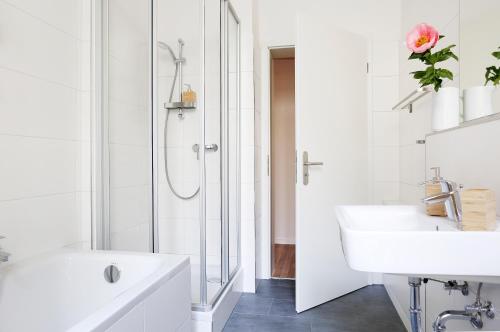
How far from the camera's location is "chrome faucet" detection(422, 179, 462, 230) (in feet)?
3.11

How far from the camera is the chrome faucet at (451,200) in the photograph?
3.11 feet

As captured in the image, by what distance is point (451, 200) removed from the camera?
38.5 inches

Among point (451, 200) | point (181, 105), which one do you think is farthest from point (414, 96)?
point (181, 105)

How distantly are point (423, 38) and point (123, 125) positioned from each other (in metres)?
1.50

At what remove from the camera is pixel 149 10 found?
5.60 ft

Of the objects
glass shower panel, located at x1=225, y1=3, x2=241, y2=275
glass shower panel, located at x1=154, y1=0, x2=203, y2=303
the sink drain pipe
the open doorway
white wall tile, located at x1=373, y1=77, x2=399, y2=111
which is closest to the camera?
the sink drain pipe

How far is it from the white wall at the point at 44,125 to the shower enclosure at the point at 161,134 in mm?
89

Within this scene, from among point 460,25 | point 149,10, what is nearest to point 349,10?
point 460,25

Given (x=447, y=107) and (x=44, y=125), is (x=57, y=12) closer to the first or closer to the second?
(x=44, y=125)

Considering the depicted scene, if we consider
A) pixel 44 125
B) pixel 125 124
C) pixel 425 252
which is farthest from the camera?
pixel 125 124

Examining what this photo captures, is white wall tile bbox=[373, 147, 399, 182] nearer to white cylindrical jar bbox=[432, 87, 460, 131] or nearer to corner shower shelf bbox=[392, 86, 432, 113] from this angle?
corner shower shelf bbox=[392, 86, 432, 113]

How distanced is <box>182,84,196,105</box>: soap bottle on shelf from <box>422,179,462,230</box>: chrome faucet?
139cm

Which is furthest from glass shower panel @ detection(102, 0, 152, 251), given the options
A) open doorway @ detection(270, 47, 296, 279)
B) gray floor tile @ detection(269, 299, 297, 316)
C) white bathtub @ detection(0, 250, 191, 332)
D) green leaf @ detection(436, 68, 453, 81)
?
open doorway @ detection(270, 47, 296, 279)

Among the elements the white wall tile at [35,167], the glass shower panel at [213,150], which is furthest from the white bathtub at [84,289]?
the glass shower panel at [213,150]
